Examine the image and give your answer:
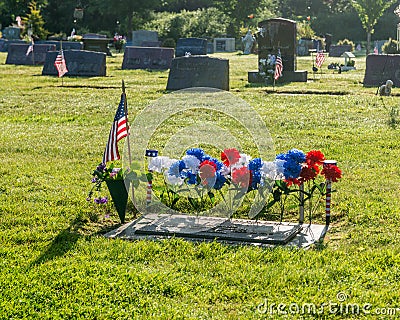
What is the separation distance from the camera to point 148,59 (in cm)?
2862

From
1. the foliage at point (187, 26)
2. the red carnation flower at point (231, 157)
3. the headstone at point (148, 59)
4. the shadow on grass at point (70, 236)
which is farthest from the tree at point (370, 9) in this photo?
the shadow on grass at point (70, 236)

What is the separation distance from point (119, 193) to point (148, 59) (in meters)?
21.7

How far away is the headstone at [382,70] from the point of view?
20594 mm

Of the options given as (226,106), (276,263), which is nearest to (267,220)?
(276,263)

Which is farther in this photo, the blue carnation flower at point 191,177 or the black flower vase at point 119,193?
the black flower vase at point 119,193

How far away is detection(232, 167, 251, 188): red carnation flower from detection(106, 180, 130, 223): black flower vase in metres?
1.10

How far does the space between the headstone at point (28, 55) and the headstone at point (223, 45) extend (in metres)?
18.6

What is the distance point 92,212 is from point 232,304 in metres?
2.88

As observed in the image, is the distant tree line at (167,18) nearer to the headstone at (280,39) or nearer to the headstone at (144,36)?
the headstone at (144,36)

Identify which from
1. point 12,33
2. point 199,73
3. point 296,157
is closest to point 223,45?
point 12,33

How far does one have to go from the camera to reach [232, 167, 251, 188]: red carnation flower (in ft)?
23.8

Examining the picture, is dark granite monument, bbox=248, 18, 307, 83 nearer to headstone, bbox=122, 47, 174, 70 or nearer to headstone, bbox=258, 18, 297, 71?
headstone, bbox=258, 18, 297, 71

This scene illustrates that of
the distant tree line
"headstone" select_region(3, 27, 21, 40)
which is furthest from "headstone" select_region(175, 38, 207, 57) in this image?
"headstone" select_region(3, 27, 21, 40)

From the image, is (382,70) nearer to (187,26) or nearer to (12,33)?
(187,26)
